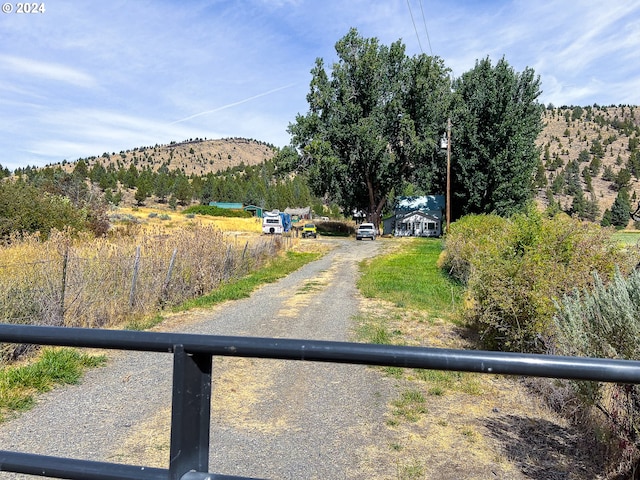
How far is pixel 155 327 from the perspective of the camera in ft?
33.4

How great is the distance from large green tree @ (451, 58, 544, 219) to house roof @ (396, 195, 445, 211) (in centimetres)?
741

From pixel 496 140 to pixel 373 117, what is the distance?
1242cm

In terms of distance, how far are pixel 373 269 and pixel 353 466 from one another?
706 inches

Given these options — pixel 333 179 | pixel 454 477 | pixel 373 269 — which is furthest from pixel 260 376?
pixel 333 179

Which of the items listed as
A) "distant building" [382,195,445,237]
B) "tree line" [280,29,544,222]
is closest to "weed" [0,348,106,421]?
"tree line" [280,29,544,222]

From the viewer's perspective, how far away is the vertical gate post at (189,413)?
1246 millimetres

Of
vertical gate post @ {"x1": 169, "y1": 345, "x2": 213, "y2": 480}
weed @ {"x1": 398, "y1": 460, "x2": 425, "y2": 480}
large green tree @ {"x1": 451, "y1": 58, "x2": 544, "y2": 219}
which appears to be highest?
large green tree @ {"x1": 451, "y1": 58, "x2": 544, "y2": 219}

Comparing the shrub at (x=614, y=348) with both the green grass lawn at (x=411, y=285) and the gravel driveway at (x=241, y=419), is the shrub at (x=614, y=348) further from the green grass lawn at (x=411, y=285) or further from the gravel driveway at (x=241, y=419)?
the green grass lawn at (x=411, y=285)

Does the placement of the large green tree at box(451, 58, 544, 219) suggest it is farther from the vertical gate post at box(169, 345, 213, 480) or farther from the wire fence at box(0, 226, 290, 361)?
the vertical gate post at box(169, 345, 213, 480)

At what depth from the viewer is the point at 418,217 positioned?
5616cm

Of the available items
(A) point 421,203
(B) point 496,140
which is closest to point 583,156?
(A) point 421,203

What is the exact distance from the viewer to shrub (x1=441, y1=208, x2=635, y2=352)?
765cm

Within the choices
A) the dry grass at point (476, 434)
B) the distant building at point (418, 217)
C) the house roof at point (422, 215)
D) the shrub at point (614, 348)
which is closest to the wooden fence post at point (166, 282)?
the dry grass at point (476, 434)

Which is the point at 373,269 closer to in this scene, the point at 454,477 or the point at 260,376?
the point at 260,376
